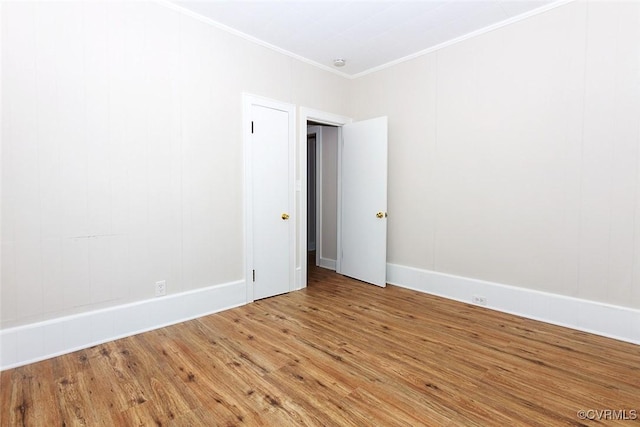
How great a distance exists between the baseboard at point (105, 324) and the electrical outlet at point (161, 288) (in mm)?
48

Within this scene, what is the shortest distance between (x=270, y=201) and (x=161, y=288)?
141cm

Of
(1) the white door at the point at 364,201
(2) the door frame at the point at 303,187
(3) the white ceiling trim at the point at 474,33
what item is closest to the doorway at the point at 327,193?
(1) the white door at the point at 364,201

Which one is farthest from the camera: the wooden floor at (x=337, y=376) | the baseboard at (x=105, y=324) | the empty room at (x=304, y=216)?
the baseboard at (x=105, y=324)

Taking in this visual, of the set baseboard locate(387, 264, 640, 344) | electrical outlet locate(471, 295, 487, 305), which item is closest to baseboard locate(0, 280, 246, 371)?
baseboard locate(387, 264, 640, 344)

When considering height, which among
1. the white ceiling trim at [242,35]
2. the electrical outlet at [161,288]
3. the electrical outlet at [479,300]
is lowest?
the electrical outlet at [479,300]

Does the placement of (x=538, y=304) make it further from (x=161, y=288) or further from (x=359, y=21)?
(x=161, y=288)

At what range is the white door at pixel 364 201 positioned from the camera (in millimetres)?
4039

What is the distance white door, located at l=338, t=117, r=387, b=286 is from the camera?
159 inches

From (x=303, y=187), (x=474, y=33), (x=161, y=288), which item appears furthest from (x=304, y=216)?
(x=474, y=33)

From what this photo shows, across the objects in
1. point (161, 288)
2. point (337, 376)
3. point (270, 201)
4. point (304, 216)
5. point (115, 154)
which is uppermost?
point (115, 154)

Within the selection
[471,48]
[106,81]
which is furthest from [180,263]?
[471,48]

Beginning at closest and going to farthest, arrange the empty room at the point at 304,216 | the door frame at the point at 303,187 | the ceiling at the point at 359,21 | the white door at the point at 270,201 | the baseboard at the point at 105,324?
1. the empty room at the point at 304,216
2. the baseboard at the point at 105,324
3. the ceiling at the point at 359,21
4. the white door at the point at 270,201
5. the door frame at the point at 303,187

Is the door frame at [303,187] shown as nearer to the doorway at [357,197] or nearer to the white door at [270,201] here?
the doorway at [357,197]

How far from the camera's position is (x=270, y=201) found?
3670mm
